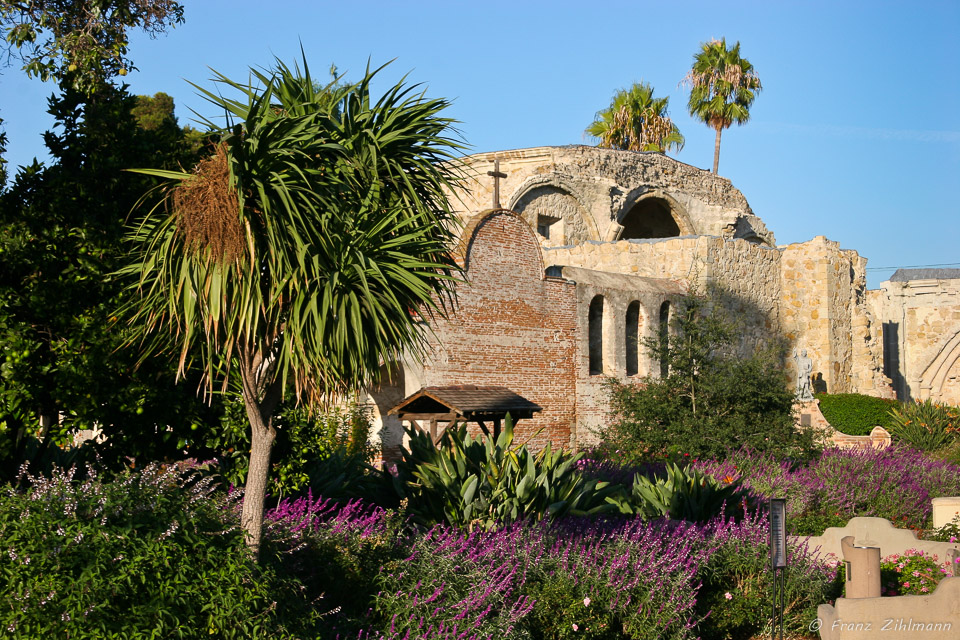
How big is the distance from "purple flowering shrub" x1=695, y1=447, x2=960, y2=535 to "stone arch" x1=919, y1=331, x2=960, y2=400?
21.5m

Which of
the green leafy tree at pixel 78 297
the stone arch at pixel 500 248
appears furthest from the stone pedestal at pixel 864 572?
the stone arch at pixel 500 248

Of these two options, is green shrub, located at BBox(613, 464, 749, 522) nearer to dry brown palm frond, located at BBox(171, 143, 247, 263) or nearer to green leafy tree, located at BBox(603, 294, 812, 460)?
green leafy tree, located at BBox(603, 294, 812, 460)

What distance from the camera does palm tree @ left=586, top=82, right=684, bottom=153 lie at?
42.6m

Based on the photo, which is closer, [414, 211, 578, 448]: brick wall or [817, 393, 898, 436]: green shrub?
[414, 211, 578, 448]: brick wall

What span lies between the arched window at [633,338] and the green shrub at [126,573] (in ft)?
57.0

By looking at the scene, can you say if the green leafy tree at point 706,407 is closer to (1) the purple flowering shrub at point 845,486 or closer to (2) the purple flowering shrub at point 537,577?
(1) the purple flowering shrub at point 845,486

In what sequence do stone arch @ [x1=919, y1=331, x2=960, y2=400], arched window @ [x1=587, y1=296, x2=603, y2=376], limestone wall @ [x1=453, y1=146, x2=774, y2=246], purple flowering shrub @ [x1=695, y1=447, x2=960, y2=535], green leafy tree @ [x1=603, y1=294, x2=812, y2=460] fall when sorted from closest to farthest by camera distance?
purple flowering shrub @ [x1=695, y1=447, x2=960, y2=535], green leafy tree @ [x1=603, y1=294, x2=812, y2=460], arched window @ [x1=587, y1=296, x2=603, y2=376], limestone wall @ [x1=453, y1=146, x2=774, y2=246], stone arch @ [x1=919, y1=331, x2=960, y2=400]

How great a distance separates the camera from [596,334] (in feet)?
73.6

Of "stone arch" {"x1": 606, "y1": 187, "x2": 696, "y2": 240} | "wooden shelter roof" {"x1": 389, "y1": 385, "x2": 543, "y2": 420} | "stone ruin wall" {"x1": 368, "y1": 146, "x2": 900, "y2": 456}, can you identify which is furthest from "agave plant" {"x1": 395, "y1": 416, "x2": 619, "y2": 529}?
"stone arch" {"x1": 606, "y1": 187, "x2": 696, "y2": 240}

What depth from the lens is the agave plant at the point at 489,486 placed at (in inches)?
369

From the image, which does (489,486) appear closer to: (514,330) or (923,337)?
(514,330)

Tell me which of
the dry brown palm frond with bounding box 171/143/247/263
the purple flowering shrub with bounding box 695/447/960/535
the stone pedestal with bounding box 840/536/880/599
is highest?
the dry brown palm frond with bounding box 171/143/247/263

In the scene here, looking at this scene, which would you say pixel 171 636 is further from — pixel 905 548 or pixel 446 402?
pixel 446 402

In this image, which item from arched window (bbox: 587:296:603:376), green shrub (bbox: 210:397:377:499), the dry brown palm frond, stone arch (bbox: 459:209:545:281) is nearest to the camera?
the dry brown palm frond
